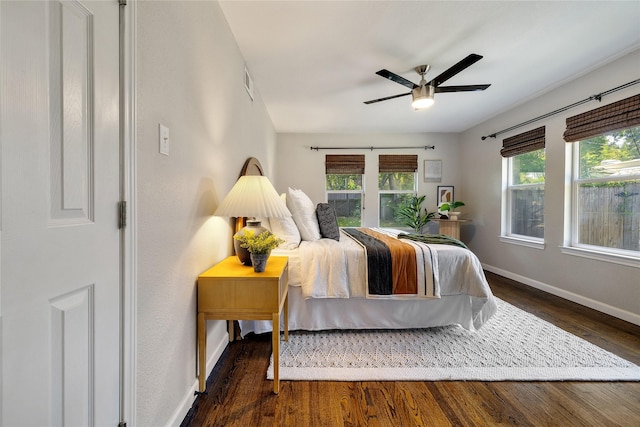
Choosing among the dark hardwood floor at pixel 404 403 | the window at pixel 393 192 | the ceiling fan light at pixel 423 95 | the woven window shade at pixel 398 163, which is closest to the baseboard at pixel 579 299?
the dark hardwood floor at pixel 404 403

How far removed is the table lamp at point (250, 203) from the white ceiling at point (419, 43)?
4.14ft

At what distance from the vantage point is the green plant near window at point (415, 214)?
190 inches

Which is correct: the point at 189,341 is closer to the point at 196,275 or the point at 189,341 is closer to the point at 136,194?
the point at 196,275

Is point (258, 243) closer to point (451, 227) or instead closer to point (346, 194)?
point (346, 194)

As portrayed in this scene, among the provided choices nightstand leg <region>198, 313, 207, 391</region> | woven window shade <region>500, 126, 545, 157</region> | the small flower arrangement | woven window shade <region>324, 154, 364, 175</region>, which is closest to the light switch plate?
the small flower arrangement

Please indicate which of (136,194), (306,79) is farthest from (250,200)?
(306,79)

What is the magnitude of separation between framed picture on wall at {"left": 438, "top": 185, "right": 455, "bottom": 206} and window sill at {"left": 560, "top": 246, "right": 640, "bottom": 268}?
6.88 feet

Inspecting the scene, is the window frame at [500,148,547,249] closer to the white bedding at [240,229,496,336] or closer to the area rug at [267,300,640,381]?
the area rug at [267,300,640,381]

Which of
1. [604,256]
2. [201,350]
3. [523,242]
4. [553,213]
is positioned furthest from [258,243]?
[523,242]

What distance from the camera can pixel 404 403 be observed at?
144 cm

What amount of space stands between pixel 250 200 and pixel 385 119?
328 centimetres

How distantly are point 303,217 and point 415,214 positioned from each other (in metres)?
3.03

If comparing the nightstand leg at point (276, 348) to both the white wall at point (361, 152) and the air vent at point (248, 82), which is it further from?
the white wall at point (361, 152)

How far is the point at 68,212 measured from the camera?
0.71m
